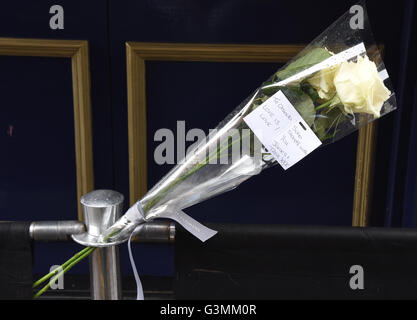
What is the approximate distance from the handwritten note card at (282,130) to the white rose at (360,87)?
64 mm

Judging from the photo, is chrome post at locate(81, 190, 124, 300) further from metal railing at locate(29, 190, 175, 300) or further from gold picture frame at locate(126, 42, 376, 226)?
gold picture frame at locate(126, 42, 376, 226)

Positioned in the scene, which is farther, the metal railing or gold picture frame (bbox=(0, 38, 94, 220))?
gold picture frame (bbox=(0, 38, 94, 220))

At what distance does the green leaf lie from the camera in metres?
0.63

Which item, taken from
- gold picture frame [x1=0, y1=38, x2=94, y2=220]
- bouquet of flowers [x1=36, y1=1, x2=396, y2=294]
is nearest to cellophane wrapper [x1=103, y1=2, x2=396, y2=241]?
bouquet of flowers [x1=36, y1=1, x2=396, y2=294]

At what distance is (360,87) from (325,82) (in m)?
0.05

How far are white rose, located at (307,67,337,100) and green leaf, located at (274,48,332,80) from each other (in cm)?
2

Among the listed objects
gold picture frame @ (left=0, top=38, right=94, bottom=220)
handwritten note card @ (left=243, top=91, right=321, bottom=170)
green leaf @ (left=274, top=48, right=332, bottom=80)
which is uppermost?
gold picture frame @ (left=0, top=38, right=94, bottom=220)

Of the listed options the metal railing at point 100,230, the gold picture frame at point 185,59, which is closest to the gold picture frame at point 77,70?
the gold picture frame at point 185,59

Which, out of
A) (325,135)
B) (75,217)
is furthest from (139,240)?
(75,217)

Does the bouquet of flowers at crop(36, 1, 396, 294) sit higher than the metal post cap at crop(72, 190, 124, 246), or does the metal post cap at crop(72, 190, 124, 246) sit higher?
the bouquet of flowers at crop(36, 1, 396, 294)

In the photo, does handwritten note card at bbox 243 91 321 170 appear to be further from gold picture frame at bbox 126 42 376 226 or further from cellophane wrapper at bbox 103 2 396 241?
gold picture frame at bbox 126 42 376 226

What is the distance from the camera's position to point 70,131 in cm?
166

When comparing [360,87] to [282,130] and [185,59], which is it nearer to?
[282,130]

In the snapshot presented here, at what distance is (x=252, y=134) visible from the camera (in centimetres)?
65
